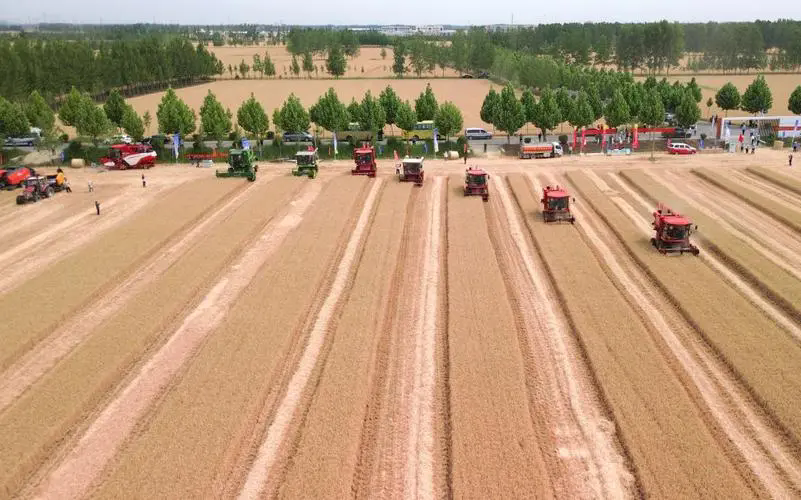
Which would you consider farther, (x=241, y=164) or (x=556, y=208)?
(x=241, y=164)

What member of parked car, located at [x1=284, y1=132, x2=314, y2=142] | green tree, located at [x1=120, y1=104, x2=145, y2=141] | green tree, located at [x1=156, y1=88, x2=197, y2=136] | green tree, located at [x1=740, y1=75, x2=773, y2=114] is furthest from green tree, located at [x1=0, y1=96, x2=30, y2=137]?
green tree, located at [x1=740, y1=75, x2=773, y2=114]

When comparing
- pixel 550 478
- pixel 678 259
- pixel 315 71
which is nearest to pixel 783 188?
pixel 678 259

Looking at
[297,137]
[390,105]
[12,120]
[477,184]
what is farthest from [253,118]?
[477,184]

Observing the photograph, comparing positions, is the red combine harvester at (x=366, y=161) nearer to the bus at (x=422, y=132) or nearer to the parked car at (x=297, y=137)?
the parked car at (x=297, y=137)

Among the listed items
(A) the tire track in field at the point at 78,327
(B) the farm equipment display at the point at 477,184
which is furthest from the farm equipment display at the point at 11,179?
(B) the farm equipment display at the point at 477,184

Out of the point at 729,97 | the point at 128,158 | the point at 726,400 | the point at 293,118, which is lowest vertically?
the point at 726,400

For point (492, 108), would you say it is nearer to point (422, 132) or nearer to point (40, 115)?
point (422, 132)
